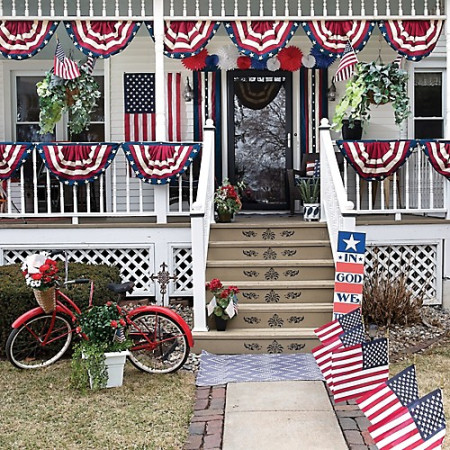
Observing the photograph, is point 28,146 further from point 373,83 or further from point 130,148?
point 373,83

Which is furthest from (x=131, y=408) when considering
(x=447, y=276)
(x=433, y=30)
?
(x=433, y=30)

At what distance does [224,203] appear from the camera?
7602mm

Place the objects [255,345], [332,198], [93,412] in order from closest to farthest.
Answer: [93,412], [255,345], [332,198]

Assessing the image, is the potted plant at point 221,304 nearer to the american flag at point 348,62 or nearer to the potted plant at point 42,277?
the potted plant at point 42,277

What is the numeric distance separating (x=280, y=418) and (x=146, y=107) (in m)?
6.04

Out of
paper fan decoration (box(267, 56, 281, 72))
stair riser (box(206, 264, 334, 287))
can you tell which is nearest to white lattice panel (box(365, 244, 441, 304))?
stair riser (box(206, 264, 334, 287))

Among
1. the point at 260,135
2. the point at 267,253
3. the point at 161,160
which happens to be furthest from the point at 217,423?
the point at 260,135

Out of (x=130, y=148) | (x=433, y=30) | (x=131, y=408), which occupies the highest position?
(x=433, y=30)

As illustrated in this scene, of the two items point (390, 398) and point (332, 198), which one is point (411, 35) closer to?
point (332, 198)

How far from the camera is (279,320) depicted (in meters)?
6.34

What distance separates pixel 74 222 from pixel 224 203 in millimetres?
1720

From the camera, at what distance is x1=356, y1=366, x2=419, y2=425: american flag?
11.1 ft

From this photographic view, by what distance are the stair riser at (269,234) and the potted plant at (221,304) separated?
1.14 meters

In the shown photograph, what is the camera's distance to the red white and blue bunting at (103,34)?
7.46 meters
